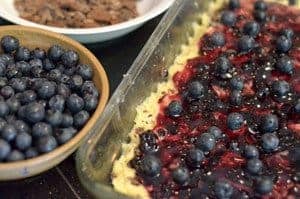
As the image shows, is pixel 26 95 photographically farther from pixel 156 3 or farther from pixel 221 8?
pixel 221 8

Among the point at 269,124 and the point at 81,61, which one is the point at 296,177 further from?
the point at 81,61

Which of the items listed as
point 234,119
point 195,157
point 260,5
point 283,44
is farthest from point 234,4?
point 195,157

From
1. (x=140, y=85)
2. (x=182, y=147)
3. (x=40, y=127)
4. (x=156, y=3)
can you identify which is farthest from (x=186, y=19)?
(x=40, y=127)

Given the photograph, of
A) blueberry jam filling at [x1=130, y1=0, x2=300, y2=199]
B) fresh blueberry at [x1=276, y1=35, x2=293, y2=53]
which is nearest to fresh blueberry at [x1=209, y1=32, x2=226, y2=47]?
blueberry jam filling at [x1=130, y1=0, x2=300, y2=199]

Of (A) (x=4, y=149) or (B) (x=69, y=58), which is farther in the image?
(B) (x=69, y=58)

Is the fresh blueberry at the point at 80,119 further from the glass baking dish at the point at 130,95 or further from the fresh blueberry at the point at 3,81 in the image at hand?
the fresh blueberry at the point at 3,81

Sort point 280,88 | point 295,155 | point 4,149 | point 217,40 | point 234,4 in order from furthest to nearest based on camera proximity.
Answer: point 234,4, point 217,40, point 280,88, point 295,155, point 4,149
